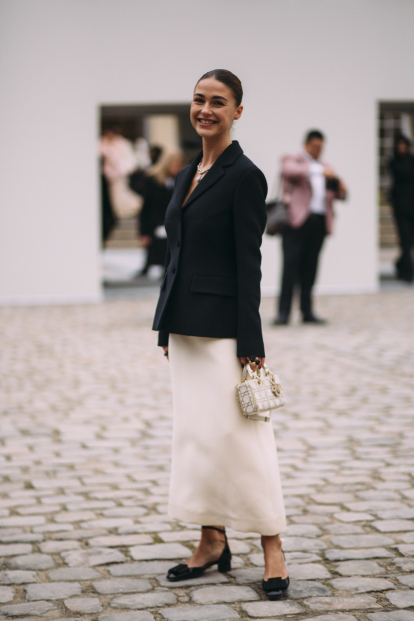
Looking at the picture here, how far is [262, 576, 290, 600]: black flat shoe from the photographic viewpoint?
3.17 meters

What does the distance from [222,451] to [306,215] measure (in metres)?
7.51

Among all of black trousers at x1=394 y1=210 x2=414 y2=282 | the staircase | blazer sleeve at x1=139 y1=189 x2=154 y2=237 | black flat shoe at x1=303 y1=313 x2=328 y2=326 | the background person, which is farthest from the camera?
the background person

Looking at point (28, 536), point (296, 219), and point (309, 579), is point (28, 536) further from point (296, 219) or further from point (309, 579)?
point (296, 219)

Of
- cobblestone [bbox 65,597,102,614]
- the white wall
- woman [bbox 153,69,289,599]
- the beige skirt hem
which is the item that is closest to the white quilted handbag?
woman [bbox 153,69,289,599]

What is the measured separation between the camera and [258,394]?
3.11m

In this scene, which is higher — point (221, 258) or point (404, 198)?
point (404, 198)

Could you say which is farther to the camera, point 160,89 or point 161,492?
point 160,89

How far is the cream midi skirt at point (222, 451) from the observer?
3.21m

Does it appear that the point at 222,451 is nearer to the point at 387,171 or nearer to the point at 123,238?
the point at 123,238

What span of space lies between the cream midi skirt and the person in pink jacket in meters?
7.28

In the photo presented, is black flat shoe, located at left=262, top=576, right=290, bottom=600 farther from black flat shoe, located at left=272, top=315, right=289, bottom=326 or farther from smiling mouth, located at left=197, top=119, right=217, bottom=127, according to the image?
black flat shoe, located at left=272, top=315, right=289, bottom=326

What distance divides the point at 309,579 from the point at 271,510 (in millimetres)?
341

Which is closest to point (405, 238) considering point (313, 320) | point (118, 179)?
point (313, 320)

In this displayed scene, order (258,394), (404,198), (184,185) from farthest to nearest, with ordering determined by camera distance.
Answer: (404,198) → (184,185) → (258,394)
